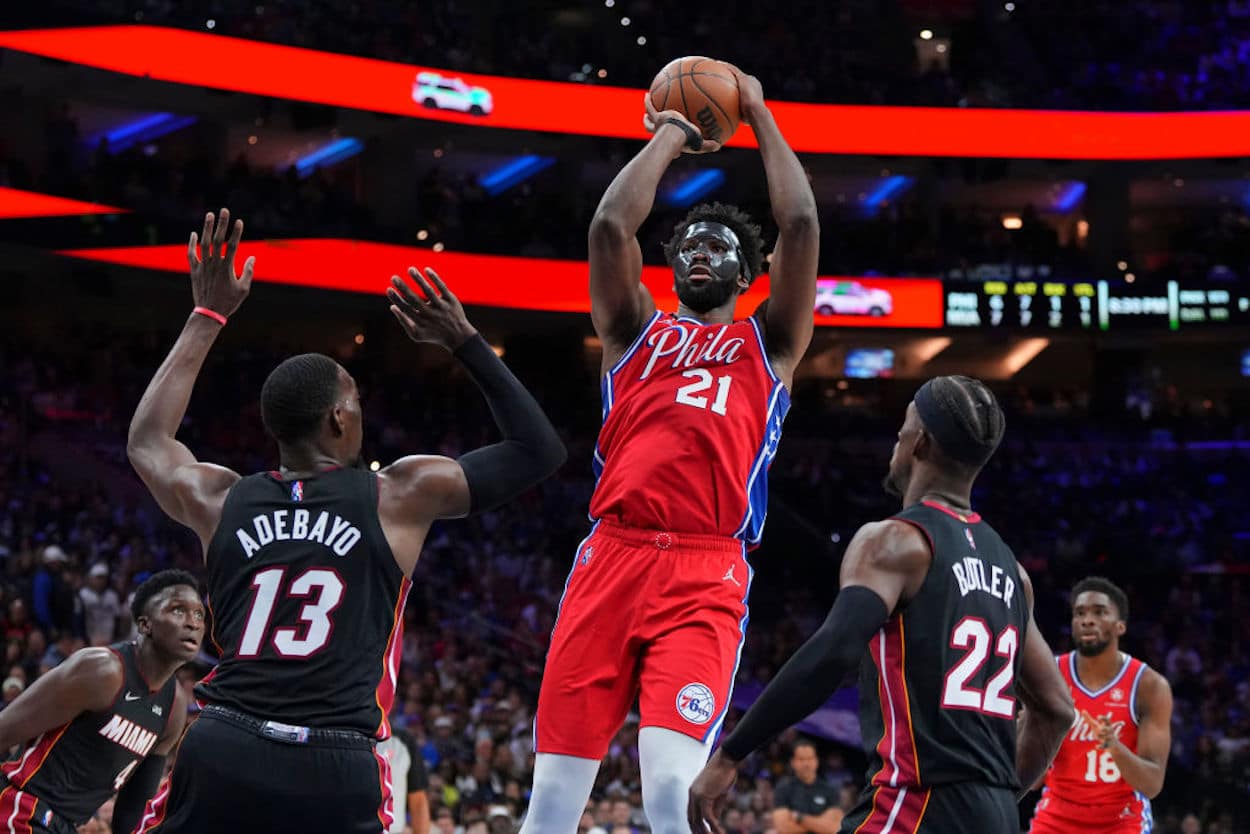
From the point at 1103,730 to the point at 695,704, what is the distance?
4338 millimetres

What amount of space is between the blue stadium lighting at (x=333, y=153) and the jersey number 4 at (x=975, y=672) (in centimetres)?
2622

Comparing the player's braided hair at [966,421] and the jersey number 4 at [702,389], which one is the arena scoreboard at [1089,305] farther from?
the player's braided hair at [966,421]

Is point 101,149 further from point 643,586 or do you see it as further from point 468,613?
point 643,586

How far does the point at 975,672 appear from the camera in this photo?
13.8 ft

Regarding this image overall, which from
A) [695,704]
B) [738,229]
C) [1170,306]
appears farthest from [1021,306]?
[695,704]

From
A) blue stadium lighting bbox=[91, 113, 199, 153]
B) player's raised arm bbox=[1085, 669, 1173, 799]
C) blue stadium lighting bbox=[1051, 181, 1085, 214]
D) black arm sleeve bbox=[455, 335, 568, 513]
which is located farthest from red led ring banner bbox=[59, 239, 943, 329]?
black arm sleeve bbox=[455, 335, 568, 513]

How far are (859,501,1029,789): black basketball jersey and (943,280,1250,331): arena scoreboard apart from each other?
24348 millimetres

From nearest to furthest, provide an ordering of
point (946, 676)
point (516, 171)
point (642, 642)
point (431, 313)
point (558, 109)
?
point (946, 676) < point (431, 313) < point (642, 642) < point (558, 109) < point (516, 171)

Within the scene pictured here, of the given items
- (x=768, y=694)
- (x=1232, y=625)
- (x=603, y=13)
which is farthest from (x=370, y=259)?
(x=768, y=694)

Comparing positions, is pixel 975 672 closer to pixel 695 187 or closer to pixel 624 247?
pixel 624 247

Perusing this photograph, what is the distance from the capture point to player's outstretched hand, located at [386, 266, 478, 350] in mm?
4426

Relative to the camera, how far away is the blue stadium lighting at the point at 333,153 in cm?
2909

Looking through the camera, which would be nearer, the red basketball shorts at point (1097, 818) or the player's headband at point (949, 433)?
the player's headband at point (949, 433)

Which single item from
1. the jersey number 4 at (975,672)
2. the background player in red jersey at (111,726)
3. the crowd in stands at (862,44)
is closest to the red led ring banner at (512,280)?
the crowd in stands at (862,44)
